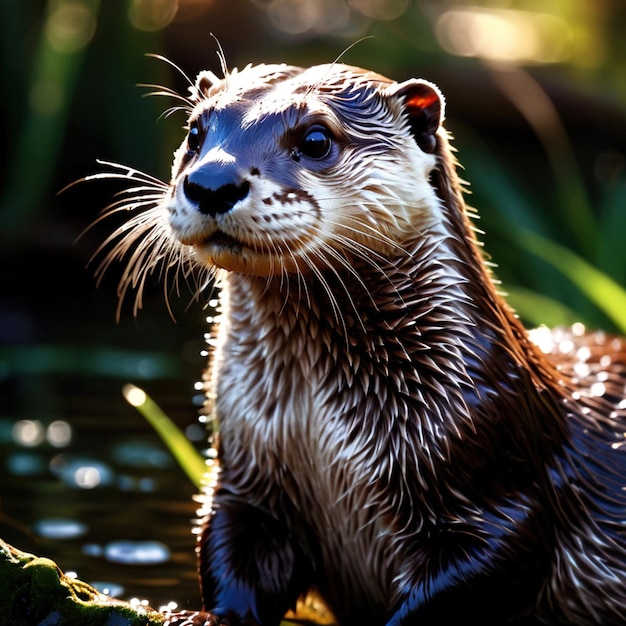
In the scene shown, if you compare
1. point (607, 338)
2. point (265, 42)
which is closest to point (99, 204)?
point (265, 42)

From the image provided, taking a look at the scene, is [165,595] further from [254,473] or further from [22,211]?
[22,211]

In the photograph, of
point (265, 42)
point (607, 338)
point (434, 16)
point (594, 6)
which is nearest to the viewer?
Answer: point (607, 338)

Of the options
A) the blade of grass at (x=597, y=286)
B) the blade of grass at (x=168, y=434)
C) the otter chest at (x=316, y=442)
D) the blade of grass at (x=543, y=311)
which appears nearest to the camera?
the otter chest at (x=316, y=442)

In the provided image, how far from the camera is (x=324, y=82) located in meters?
2.97

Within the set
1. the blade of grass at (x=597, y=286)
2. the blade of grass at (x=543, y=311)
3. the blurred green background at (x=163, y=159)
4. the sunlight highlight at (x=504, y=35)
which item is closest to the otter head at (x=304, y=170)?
the blade of grass at (x=597, y=286)

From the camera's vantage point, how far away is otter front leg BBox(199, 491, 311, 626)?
9.74ft

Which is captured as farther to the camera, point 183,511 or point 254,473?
point 183,511

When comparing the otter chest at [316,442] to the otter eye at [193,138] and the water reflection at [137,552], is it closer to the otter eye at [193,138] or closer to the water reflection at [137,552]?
the otter eye at [193,138]

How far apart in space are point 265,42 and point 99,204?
1.43 metres

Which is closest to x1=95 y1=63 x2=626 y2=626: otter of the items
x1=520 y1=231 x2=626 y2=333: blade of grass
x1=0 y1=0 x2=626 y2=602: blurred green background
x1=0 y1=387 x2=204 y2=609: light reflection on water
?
x1=0 y1=387 x2=204 y2=609: light reflection on water

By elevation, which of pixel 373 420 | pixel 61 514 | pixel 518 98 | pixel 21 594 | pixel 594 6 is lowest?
pixel 61 514

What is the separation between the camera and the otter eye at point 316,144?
2.82 m

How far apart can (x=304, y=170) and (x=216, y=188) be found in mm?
284

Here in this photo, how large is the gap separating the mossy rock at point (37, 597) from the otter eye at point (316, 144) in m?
0.99
